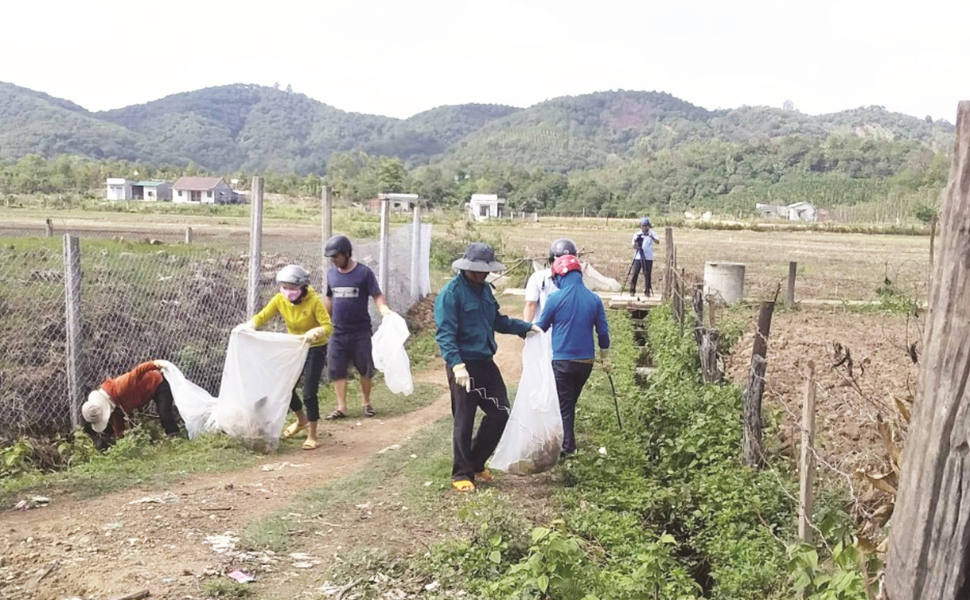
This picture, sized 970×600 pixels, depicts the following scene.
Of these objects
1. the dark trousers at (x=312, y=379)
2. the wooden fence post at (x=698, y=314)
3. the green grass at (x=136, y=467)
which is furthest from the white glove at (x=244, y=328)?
the wooden fence post at (x=698, y=314)

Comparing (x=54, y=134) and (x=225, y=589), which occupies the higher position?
(x=54, y=134)

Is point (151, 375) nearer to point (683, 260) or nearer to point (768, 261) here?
point (683, 260)

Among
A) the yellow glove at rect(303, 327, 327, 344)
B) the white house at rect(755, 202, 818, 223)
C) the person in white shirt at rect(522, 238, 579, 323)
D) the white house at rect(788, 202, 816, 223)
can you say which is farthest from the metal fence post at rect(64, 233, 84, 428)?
the white house at rect(788, 202, 816, 223)

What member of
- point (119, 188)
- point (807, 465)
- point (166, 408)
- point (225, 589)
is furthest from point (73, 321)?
point (119, 188)

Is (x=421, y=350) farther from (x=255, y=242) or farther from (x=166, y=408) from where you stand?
(x=166, y=408)

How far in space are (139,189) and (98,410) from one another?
96.9 metres

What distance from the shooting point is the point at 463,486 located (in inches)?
226

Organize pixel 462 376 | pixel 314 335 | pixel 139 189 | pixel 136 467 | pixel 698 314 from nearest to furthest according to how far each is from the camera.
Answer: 1. pixel 462 376
2. pixel 136 467
3. pixel 314 335
4. pixel 698 314
5. pixel 139 189

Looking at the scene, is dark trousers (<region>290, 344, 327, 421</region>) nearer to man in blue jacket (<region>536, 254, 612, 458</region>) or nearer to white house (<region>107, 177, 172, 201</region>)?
man in blue jacket (<region>536, 254, 612, 458</region>)

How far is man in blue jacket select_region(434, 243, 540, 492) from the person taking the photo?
567 centimetres

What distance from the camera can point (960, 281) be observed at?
188 centimetres

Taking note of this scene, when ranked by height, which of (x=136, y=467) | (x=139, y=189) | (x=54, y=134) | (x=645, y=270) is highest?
(x=54, y=134)

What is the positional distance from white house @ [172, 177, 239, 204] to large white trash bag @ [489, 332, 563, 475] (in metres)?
87.7

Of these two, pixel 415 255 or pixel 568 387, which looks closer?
pixel 568 387
